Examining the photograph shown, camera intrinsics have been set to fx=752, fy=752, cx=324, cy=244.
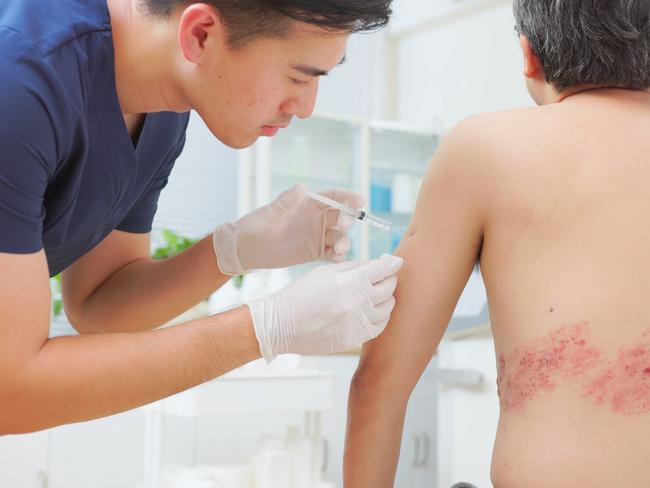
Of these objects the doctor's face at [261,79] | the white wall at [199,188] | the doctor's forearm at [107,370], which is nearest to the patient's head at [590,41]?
the doctor's face at [261,79]

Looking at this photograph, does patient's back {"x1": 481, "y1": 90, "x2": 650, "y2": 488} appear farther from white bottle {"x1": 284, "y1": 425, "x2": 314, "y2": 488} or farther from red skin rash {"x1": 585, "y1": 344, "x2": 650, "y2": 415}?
white bottle {"x1": 284, "y1": 425, "x2": 314, "y2": 488}

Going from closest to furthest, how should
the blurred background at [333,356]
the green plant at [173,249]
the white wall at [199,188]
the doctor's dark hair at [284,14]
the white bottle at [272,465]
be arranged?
the doctor's dark hair at [284,14] → the blurred background at [333,356] → the white bottle at [272,465] → the green plant at [173,249] → the white wall at [199,188]

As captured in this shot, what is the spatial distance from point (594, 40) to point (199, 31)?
1.83ft

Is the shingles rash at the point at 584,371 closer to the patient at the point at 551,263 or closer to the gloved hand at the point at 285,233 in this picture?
the patient at the point at 551,263

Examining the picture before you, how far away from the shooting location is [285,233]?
1.50 metres

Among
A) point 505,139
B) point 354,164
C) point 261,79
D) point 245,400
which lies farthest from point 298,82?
point 354,164

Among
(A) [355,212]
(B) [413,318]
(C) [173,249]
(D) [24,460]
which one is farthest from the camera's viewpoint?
(C) [173,249]

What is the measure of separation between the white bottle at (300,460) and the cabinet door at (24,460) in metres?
0.72

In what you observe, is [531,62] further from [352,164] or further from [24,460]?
[352,164]

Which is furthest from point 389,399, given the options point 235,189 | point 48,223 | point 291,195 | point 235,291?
point 235,189

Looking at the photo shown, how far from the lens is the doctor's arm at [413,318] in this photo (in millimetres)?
1097

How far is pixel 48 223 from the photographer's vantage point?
46.5 inches

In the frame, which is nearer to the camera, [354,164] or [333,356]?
[333,356]

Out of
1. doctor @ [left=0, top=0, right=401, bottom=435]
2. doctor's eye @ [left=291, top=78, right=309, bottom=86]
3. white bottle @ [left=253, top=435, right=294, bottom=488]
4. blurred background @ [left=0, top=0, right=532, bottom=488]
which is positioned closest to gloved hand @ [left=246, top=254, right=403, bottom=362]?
doctor @ [left=0, top=0, right=401, bottom=435]
